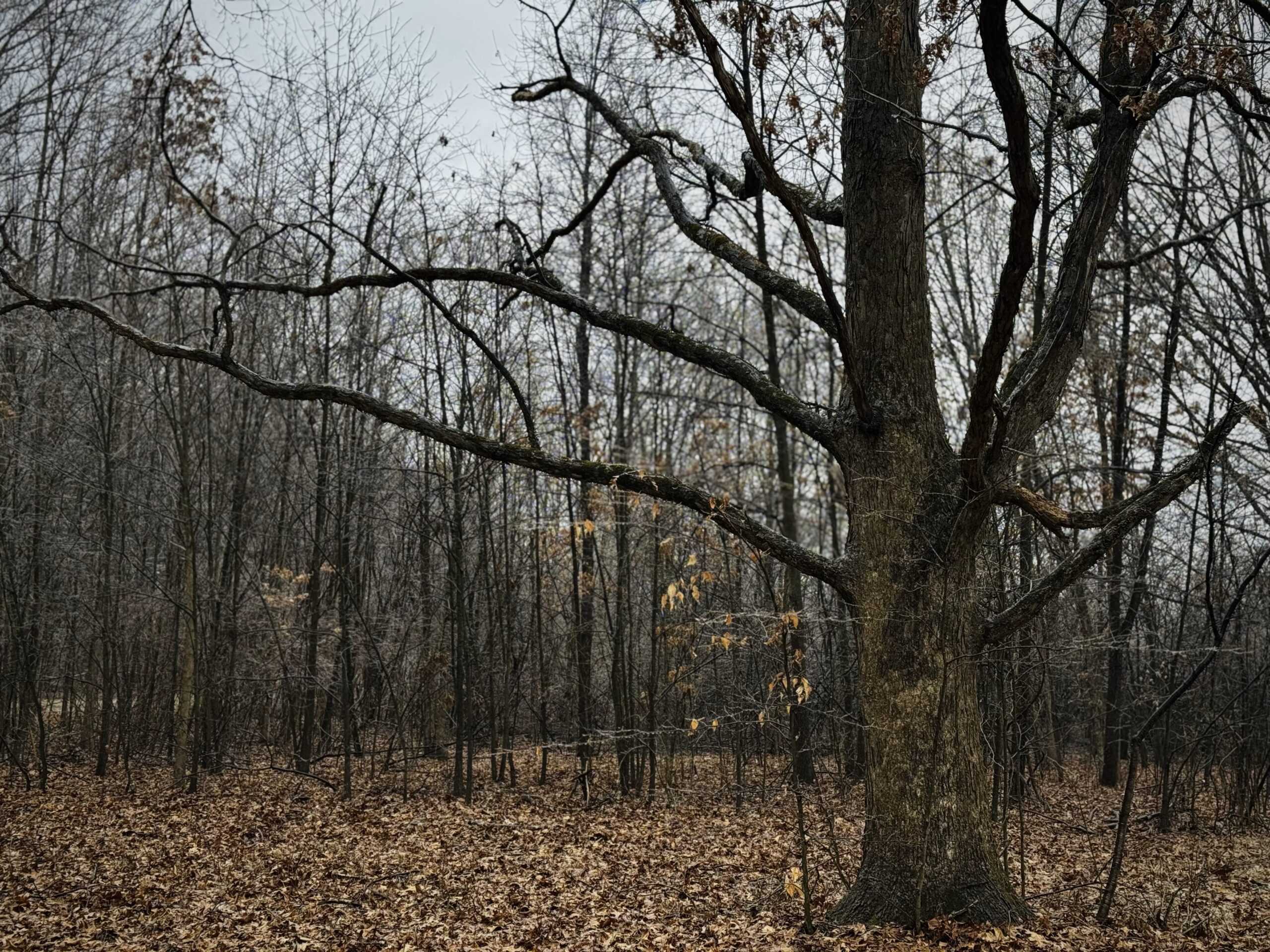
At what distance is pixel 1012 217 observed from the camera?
159 inches

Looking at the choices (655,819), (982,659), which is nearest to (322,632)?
(655,819)

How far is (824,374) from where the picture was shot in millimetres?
19484

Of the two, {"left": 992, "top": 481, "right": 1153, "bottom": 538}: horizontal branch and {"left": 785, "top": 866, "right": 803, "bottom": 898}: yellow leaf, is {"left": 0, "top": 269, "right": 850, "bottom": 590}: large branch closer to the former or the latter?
{"left": 992, "top": 481, "right": 1153, "bottom": 538}: horizontal branch

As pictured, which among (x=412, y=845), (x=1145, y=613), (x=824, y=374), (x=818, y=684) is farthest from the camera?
(x=824, y=374)

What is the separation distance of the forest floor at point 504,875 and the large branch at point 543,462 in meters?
1.88

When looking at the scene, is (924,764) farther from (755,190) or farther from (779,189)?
(755,190)

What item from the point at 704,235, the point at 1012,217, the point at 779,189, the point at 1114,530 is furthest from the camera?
the point at 704,235

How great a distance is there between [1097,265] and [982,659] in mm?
2613

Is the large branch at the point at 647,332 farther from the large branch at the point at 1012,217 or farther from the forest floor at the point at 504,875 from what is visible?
the forest floor at the point at 504,875

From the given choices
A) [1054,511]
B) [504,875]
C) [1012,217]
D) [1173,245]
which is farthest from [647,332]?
[504,875]

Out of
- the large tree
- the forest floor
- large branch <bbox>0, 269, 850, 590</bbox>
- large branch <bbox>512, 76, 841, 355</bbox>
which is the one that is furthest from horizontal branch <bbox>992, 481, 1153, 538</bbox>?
the forest floor

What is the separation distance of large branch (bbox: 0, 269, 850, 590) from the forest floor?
6.18 ft

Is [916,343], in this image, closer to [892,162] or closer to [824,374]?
[892,162]

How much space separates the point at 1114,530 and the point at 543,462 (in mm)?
3229
